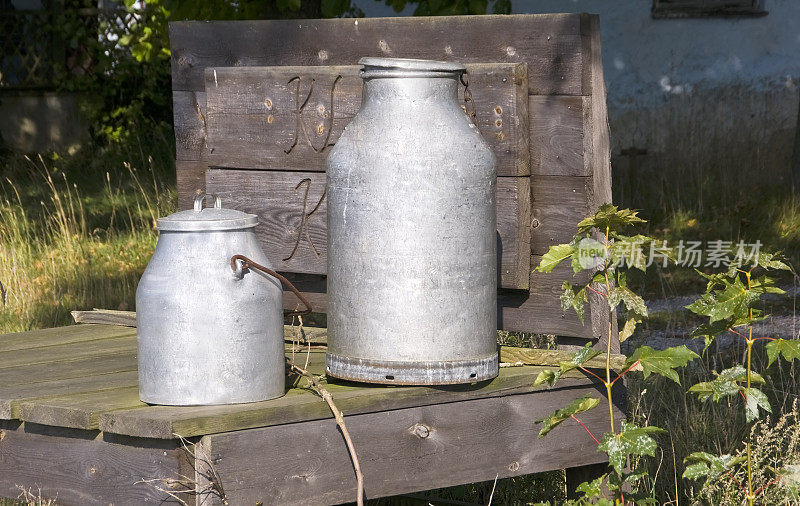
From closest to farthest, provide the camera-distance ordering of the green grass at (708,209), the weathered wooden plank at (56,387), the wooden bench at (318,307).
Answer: the wooden bench at (318,307)
the weathered wooden plank at (56,387)
the green grass at (708,209)

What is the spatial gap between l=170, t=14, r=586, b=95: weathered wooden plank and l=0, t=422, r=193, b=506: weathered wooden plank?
146 centimetres

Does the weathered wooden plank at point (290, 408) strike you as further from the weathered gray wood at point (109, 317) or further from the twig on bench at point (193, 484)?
the weathered gray wood at point (109, 317)

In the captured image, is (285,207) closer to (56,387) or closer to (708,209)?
(56,387)

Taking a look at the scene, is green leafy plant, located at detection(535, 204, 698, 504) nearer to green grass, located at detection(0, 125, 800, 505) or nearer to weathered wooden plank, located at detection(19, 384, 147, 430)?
green grass, located at detection(0, 125, 800, 505)

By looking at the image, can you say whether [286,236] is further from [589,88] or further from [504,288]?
[589,88]

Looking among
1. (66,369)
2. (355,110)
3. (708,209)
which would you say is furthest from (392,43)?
(708,209)

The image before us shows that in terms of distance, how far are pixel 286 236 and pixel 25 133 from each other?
10704 millimetres

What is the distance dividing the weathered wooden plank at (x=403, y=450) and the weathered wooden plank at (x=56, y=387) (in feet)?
1.77

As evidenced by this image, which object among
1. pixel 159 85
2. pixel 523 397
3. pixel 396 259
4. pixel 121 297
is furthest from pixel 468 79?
pixel 159 85

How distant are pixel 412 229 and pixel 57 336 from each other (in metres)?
1.59

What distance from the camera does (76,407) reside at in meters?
2.34

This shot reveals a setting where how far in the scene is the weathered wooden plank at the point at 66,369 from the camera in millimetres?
2764

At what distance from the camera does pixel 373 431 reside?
2439 millimetres

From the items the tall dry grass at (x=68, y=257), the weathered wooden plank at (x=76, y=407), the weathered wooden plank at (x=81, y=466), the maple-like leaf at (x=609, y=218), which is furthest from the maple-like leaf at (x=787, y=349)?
the tall dry grass at (x=68, y=257)
